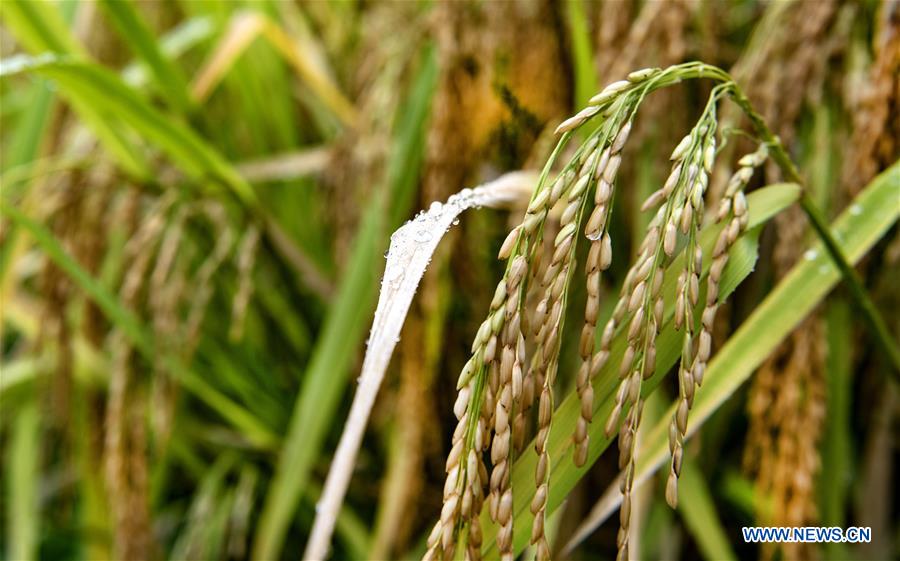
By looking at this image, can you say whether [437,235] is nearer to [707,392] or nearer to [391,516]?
[707,392]

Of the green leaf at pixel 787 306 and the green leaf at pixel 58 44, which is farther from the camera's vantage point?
the green leaf at pixel 58 44

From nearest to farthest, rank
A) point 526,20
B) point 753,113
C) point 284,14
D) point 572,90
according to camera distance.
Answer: point 753,113, point 526,20, point 572,90, point 284,14

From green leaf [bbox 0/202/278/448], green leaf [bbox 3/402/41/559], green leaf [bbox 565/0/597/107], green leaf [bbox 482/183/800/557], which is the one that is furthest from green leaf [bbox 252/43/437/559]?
green leaf [bbox 482/183/800/557]

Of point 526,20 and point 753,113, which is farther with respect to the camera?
point 526,20

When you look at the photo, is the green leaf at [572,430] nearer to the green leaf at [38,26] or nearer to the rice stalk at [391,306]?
the rice stalk at [391,306]

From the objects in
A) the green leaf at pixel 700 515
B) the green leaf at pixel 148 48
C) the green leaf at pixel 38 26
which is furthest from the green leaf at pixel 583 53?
the green leaf at pixel 38 26

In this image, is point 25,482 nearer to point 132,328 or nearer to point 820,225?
point 132,328

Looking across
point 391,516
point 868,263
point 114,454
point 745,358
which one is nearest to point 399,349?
point 391,516

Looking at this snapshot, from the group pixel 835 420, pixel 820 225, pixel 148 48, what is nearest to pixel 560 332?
pixel 820 225
